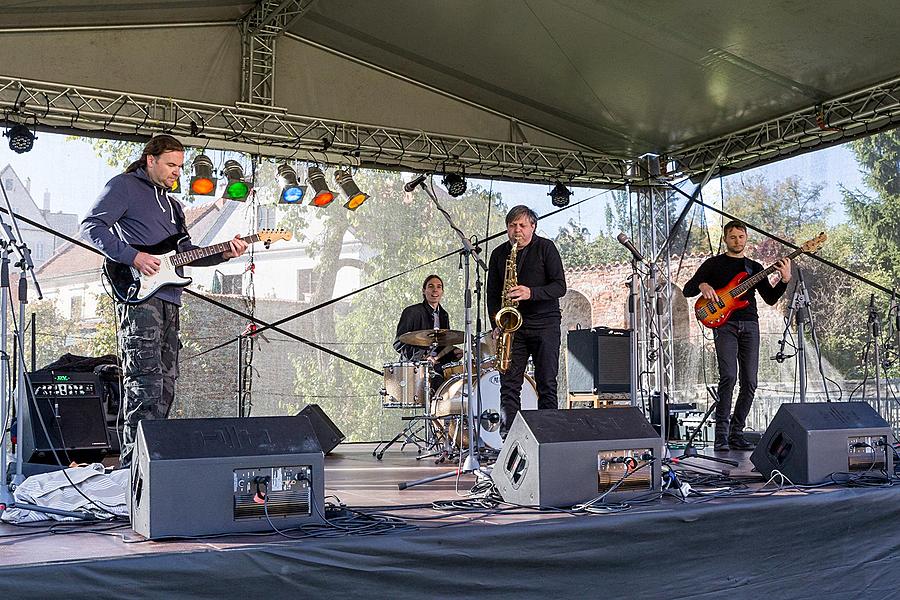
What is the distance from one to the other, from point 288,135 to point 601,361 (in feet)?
11.4

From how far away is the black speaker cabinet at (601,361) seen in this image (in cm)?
800

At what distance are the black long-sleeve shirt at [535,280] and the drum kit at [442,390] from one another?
1.11 metres

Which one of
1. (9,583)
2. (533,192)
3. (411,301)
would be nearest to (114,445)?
(9,583)

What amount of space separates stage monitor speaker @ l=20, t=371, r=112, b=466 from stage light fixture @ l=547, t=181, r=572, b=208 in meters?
4.90

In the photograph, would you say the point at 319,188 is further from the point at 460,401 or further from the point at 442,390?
the point at 460,401

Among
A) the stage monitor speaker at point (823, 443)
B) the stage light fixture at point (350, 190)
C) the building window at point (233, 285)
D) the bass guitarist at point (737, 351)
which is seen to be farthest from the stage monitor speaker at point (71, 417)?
the bass guitarist at point (737, 351)

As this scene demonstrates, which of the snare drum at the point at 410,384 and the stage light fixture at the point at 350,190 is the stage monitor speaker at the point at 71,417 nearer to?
the snare drum at the point at 410,384

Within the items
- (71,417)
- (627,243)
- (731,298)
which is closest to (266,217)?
(71,417)

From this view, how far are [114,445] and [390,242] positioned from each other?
4308 millimetres

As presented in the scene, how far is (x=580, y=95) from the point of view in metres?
7.63

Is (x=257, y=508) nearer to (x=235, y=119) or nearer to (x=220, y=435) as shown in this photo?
(x=220, y=435)

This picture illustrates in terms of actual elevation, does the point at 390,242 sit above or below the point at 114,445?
above

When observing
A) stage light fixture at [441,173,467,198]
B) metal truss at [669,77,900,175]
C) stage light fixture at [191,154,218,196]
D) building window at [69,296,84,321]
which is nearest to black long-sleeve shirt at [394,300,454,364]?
stage light fixture at [441,173,467,198]

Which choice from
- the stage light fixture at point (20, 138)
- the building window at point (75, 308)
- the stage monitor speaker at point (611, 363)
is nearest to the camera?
the stage light fixture at point (20, 138)
